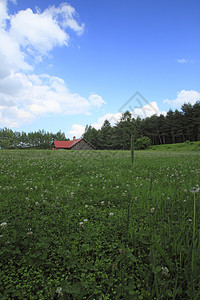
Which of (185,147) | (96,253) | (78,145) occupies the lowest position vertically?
(96,253)

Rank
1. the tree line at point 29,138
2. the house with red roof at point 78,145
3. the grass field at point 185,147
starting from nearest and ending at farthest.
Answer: the grass field at point 185,147, the house with red roof at point 78,145, the tree line at point 29,138

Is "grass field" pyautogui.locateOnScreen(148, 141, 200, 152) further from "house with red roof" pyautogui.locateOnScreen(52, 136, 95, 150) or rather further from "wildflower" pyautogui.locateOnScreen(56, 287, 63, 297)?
"wildflower" pyautogui.locateOnScreen(56, 287, 63, 297)

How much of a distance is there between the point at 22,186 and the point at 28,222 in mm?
2138

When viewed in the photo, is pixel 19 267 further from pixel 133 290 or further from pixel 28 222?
pixel 133 290

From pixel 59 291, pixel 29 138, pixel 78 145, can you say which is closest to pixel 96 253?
pixel 59 291

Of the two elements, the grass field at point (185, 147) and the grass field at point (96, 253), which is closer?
the grass field at point (96, 253)

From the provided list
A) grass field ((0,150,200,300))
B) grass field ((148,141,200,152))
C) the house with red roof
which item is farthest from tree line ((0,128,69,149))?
grass field ((0,150,200,300))

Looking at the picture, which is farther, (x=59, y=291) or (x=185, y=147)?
(x=185, y=147)

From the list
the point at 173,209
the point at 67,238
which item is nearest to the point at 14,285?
the point at 67,238

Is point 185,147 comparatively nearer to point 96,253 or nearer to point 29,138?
point 96,253

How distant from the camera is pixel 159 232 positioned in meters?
2.27

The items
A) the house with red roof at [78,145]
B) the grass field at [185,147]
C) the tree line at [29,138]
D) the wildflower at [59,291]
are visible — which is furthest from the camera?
the tree line at [29,138]

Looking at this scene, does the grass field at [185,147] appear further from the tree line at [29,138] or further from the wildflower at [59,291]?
the tree line at [29,138]

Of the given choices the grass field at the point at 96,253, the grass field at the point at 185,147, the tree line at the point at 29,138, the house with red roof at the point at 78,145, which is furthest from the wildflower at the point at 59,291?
the tree line at the point at 29,138
